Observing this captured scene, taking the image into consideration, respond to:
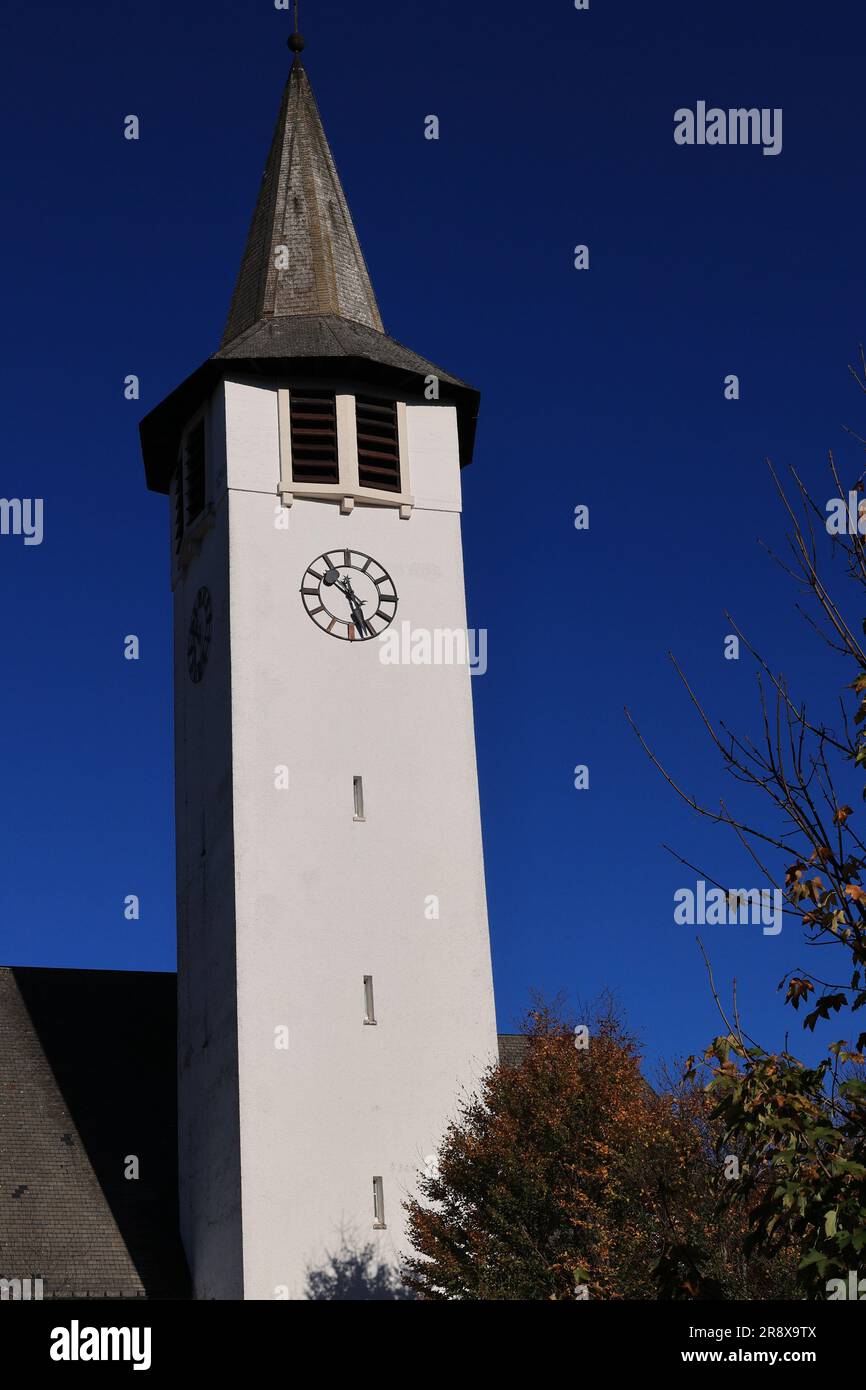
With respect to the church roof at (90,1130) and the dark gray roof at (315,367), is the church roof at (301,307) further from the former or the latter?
the church roof at (90,1130)

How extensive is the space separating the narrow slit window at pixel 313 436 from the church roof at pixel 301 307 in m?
0.46

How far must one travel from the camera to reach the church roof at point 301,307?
37.7 meters

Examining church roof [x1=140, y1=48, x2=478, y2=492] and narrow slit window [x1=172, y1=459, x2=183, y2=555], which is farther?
narrow slit window [x1=172, y1=459, x2=183, y2=555]

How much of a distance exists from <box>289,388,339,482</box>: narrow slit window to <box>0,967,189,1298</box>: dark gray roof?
12.3 meters

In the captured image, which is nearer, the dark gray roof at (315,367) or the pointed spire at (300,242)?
the dark gray roof at (315,367)

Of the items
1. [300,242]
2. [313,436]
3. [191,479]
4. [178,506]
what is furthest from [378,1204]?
[300,242]

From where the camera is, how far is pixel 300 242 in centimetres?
4184

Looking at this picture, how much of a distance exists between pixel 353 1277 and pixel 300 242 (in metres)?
22.2

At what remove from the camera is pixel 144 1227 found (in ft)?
117

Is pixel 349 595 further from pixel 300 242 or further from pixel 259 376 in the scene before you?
pixel 300 242

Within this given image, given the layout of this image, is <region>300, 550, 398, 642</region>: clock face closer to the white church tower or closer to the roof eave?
the white church tower

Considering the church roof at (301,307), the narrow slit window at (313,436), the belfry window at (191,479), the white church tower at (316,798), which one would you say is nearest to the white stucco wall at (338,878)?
the white church tower at (316,798)

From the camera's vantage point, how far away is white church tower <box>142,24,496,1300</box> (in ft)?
107

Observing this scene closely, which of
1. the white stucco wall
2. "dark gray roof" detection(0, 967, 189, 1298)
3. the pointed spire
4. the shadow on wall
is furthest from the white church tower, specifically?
"dark gray roof" detection(0, 967, 189, 1298)
